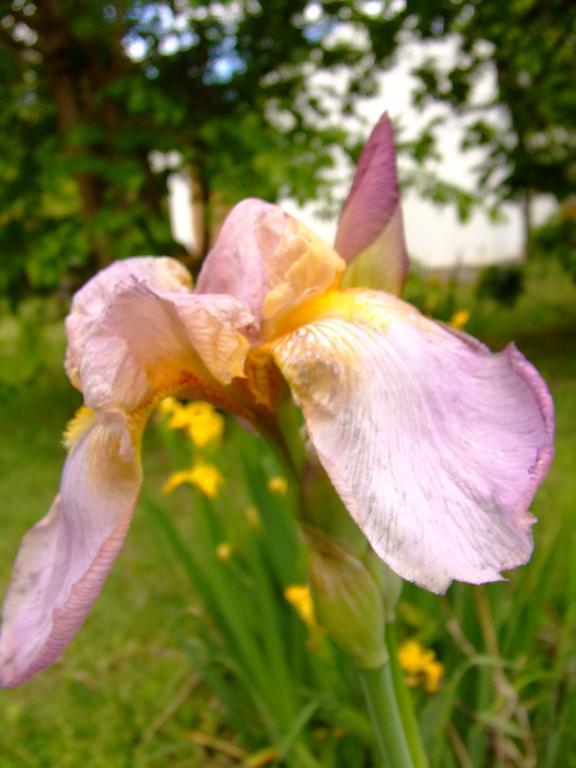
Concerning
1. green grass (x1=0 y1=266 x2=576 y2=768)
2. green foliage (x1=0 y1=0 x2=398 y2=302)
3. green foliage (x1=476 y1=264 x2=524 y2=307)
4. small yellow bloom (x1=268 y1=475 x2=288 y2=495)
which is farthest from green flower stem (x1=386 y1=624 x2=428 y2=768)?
green foliage (x1=476 y1=264 x2=524 y2=307)

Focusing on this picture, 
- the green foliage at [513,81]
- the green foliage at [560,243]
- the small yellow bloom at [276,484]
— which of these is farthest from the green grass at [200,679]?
the green foliage at [513,81]

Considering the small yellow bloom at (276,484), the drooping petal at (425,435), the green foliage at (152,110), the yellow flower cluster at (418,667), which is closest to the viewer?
the drooping petal at (425,435)

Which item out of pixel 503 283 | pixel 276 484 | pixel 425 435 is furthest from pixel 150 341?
pixel 503 283

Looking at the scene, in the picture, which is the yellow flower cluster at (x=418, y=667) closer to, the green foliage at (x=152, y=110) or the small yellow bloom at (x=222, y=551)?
the small yellow bloom at (x=222, y=551)

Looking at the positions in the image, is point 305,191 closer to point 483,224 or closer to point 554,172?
point 554,172

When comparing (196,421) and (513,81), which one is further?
(513,81)

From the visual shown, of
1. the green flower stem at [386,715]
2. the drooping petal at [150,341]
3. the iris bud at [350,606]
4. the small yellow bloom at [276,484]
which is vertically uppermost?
the drooping petal at [150,341]

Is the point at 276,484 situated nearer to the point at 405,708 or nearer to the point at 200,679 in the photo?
the point at 200,679
